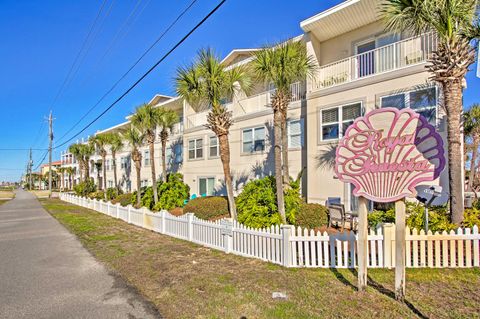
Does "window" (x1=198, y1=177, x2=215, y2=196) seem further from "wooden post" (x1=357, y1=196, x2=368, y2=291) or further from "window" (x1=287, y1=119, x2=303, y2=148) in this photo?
"wooden post" (x1=357, y1=196, x2=368, y2=291)

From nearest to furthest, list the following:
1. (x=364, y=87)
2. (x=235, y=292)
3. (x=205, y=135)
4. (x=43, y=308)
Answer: (x=43, y=308) → (x=235, y=292) → (x=364, y=87) → (x=205, y=135)

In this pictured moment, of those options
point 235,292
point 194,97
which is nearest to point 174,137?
point 194,97

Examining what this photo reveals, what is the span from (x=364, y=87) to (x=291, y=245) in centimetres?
813

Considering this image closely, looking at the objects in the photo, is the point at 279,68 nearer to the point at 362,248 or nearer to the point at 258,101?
the point at 258,101

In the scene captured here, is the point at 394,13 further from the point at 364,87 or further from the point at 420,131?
the point at 420,131

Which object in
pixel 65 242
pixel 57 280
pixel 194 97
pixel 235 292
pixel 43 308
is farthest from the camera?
pixel 194 97

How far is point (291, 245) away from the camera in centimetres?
657

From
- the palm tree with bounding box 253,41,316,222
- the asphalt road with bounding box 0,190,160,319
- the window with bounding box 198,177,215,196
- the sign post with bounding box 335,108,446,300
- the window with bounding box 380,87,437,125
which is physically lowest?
the asphalt road with bounding box 0,190,160,319

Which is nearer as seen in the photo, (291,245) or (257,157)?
(291,245)

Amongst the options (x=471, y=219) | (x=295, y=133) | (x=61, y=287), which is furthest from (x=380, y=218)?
(x=61, y=287)

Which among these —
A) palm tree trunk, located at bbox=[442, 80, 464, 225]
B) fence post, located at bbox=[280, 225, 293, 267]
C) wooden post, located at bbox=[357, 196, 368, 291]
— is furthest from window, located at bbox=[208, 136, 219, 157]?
wooden post, located at bbox=[357, 196, 368, 291]

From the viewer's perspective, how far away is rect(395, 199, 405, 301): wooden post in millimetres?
4668

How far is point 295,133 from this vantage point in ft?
48.0

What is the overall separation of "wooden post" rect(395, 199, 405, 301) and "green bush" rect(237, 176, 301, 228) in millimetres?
4813
